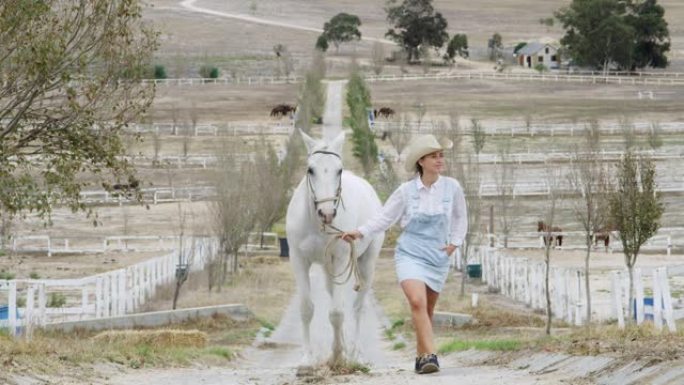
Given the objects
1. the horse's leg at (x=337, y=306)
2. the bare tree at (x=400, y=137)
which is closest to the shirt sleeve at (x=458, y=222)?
the horse's leg at (x=337, y=306)

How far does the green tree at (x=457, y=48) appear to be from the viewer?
177 m

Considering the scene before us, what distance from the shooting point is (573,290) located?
2858 cm

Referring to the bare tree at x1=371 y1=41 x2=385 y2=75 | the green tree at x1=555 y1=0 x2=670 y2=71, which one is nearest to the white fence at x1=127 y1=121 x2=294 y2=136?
the bare tree at x1=371 y1=41 x2=385 y2=75

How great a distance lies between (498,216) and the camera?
6194cm

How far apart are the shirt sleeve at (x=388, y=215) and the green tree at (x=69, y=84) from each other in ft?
33.9

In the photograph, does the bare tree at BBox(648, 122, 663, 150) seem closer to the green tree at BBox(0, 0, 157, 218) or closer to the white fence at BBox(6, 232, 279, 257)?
the white fence at BBox(6, 232, 279, 257)

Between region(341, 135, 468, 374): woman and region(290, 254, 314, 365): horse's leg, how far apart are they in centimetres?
234

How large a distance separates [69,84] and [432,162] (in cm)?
1285

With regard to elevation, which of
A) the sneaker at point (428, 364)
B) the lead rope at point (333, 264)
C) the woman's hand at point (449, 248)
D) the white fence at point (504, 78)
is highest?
the white fence at point (504, 78)

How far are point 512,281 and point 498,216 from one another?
90.2ft

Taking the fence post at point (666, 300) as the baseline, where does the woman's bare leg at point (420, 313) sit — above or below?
above

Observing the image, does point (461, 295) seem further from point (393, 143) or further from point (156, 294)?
point (393, 143)

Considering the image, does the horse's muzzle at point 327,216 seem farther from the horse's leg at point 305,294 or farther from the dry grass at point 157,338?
the dry grass at point 157,338

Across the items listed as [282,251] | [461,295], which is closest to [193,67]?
[282,251]
